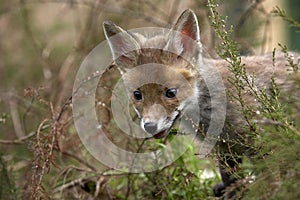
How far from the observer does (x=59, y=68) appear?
8.21m

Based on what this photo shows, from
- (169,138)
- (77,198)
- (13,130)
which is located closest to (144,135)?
(169,138)

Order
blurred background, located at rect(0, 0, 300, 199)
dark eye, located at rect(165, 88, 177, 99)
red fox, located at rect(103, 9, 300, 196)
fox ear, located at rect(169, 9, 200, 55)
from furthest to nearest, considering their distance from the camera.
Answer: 1. blurred background, located at rect(0, 0, 300, 199)
2. dark eye, located at rect(165, 88, 177, 99)
3. red fox, located at rect(103, 9, 300, 196)
4. fox ear, located at rect(169, 9, 200, 55)

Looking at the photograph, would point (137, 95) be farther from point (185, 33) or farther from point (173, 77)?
point (185, 33)

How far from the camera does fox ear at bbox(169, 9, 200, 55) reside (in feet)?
14.5

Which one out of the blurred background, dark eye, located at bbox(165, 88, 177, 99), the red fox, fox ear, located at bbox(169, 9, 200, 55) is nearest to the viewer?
fox ear, located at bbox(169, 9, 200, 55)

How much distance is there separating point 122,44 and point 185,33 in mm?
516

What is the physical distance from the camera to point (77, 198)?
5246mm

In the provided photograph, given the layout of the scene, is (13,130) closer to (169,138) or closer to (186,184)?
(169,138)

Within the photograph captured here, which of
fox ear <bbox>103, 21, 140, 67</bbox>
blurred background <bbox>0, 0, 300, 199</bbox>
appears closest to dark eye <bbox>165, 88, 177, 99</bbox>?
fox ear <bbox>103, 21, 140, 67</bbox>

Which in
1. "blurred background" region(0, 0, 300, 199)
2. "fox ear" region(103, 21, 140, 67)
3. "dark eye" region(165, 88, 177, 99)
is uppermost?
"fox ear" region(103, 21, 140, 67)

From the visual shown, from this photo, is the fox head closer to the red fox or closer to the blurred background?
the red fox

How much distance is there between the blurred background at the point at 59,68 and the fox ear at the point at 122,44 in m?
0.56

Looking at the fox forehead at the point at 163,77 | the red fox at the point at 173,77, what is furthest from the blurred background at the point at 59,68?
the fox forehead at the point at 163,77

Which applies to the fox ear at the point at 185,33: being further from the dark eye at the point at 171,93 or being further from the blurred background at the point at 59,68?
the blurred background at the point at 59,68
